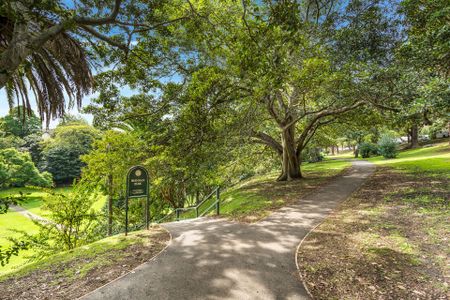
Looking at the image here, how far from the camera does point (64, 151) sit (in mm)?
37094

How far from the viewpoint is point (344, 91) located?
8.78m

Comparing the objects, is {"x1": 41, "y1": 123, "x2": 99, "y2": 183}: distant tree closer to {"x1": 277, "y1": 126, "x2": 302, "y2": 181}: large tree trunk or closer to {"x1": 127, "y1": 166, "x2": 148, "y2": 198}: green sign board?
{"x1": 277, "y1": 126, "x2": 302, "y2": 181}: large tree trunk

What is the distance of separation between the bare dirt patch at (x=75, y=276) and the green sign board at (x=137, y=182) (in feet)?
4.80

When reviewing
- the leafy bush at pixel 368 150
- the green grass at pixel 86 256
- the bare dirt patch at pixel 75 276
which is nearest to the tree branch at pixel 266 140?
the green grass at pixel 86 256

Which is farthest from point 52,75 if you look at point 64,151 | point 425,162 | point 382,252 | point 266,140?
point 64,151

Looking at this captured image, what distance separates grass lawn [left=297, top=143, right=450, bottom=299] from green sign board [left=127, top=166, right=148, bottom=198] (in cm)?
418

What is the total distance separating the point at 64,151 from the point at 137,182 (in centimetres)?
3861

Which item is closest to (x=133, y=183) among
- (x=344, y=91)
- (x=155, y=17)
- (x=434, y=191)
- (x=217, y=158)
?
(x=217, y=158)

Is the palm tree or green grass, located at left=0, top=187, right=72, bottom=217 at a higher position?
the palm tree

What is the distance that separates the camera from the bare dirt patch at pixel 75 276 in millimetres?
3459

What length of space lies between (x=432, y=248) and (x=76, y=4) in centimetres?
854

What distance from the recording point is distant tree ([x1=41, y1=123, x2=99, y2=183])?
36.4 m

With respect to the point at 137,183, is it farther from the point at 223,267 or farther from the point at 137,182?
the point at 223,267

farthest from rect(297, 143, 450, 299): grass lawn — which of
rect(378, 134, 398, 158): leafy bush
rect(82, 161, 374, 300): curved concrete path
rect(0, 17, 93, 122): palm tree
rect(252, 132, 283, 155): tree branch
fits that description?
rect(378, 134, 398, 158): leafy bush
